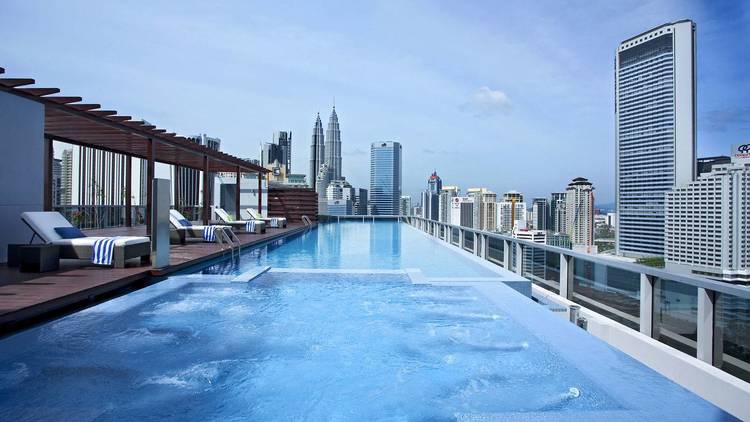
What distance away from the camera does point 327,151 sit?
17488 cm

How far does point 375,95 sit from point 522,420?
52.6 ft

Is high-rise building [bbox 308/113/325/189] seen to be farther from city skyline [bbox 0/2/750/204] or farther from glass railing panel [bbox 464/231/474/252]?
glass railing panel [bbox 464/231/474/252]

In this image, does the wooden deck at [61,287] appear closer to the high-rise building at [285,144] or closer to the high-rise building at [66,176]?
the high-rise building at [66,176]

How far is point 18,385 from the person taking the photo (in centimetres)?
272

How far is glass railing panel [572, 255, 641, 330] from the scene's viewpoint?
3125 millimetres

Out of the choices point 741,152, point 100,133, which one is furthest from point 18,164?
point 741,152

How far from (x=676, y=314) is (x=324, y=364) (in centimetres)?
227

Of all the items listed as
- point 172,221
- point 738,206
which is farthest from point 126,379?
point 738,206

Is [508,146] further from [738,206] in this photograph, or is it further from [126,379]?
[126,379]

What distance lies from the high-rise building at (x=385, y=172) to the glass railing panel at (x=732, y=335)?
13991 centimetres

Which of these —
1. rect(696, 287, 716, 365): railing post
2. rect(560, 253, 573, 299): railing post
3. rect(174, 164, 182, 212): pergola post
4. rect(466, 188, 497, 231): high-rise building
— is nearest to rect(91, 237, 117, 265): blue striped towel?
rect(560, 253, 573, 299): railing post

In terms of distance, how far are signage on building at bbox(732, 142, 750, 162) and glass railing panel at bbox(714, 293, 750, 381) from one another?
23.3 feet

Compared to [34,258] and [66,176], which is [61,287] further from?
[66,176]

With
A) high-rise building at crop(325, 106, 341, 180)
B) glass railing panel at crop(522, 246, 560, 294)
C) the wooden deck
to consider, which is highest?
high-rise building at crop(325, 106, 341, 180)
